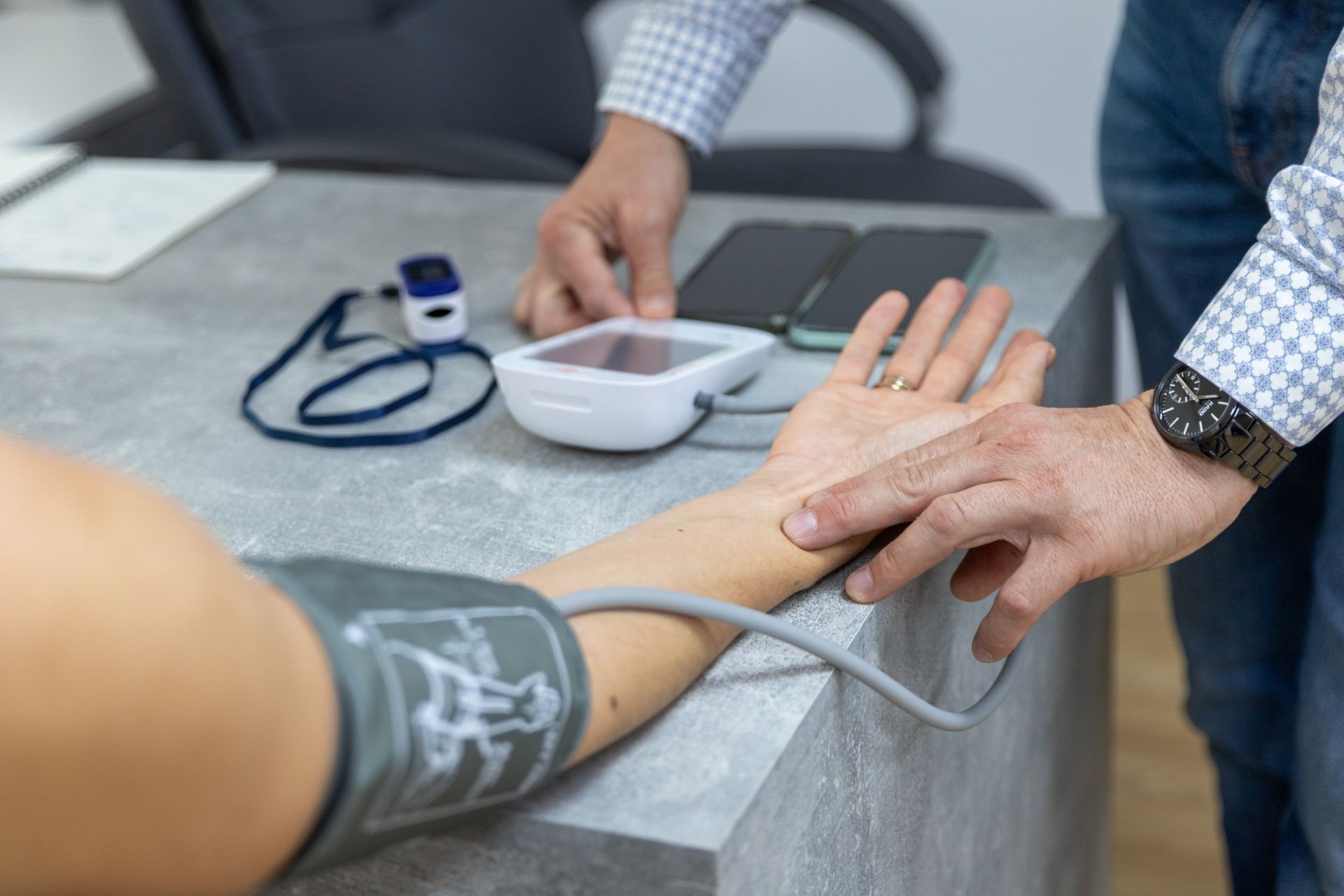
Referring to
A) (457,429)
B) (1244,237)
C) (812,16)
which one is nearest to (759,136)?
(812,16)

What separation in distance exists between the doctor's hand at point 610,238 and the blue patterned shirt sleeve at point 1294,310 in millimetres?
384

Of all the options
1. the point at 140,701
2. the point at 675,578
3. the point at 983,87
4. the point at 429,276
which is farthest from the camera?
the point at 983,87

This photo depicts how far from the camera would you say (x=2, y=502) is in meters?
0.35

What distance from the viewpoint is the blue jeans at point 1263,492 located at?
801mm

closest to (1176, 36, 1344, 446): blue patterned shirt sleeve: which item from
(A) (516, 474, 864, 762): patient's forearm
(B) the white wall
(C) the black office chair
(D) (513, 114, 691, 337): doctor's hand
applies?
(A) (516, 474, 864, 762): patient's forearm

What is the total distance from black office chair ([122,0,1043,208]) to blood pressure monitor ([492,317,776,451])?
0.64 metres

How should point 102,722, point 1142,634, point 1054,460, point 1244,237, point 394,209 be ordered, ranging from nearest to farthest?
point 102,722
point 1054,460
point 1244,237
point 394,209
point 1142,634

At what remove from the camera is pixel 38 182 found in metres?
1.25

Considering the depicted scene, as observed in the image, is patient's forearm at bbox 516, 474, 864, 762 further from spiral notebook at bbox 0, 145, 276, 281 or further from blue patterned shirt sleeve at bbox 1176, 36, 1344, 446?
spiral notebook at bbox 0, 145, 276, 281

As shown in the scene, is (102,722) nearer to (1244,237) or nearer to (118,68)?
(1244,237)

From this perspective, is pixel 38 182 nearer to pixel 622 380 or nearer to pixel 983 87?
pixel 622 380

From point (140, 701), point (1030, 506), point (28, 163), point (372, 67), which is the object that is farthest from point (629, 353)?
point (372, 67)

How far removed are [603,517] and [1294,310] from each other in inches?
15.3

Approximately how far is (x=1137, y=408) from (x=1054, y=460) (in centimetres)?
8
